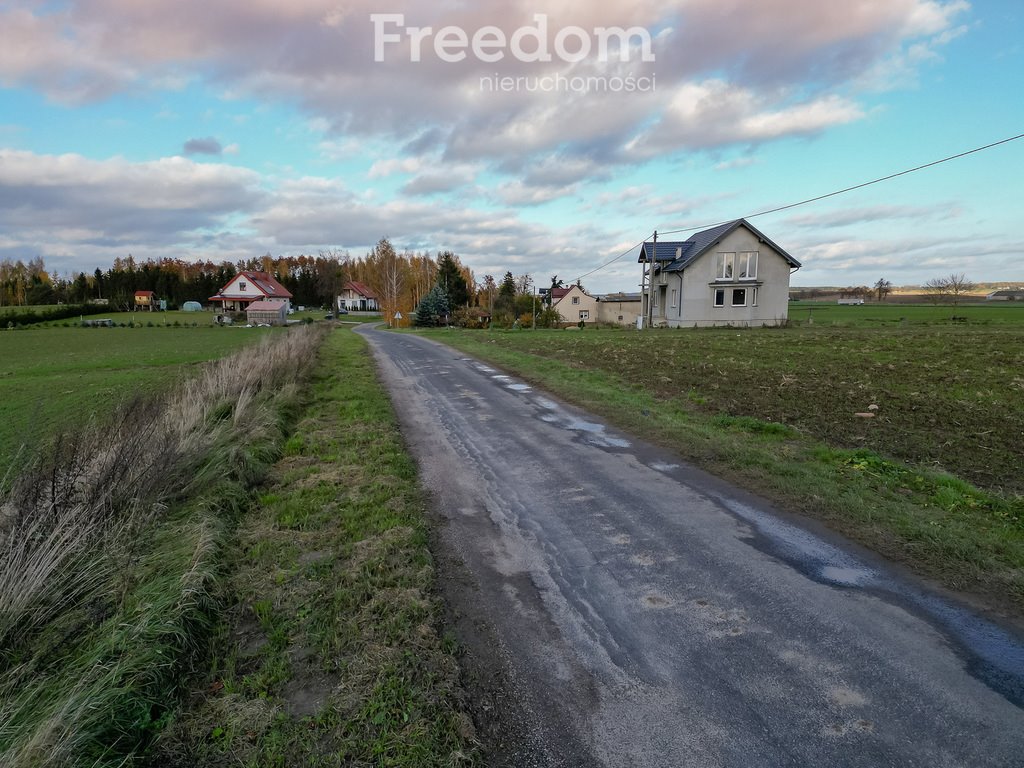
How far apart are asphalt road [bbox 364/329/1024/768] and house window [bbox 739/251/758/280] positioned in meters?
37.6

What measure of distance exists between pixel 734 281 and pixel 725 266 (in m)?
1.31

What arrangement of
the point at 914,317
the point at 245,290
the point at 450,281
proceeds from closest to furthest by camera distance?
the point at 914,317 < the point at 450,281 < the point at 245,290

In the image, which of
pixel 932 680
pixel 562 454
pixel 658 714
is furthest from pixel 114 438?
pixel 932 680

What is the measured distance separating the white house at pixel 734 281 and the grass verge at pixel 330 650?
Result: 36928 mm

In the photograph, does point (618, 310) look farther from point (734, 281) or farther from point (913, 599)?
point (913, 599)

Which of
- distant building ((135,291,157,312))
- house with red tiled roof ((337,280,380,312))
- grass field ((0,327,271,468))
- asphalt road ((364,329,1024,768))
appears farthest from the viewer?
house with red tiled roof ((337,280,380,312))

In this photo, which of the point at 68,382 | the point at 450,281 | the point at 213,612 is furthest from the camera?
the point at 450,281

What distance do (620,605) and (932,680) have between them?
1.70 metres

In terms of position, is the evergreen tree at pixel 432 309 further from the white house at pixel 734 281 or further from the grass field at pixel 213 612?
the grass field at pixel 213 612

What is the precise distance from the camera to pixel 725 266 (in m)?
38.8

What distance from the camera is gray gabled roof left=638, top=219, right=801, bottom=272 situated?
37.9 m

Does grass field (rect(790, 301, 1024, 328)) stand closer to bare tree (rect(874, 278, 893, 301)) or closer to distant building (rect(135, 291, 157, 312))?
bare tree (rect(874, 278, 893, 301))

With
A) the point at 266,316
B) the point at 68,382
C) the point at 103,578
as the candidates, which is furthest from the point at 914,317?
the point at 266,316

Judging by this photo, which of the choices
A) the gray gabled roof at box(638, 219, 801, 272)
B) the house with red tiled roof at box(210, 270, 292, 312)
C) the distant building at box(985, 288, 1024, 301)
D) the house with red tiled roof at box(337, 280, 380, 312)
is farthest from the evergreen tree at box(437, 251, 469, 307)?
the distant building at box(985, 288, 1024, 301)
